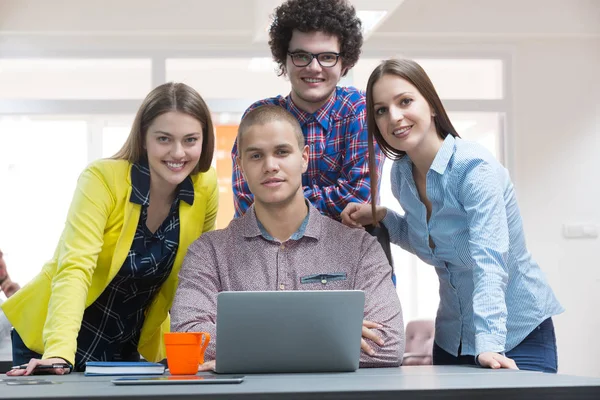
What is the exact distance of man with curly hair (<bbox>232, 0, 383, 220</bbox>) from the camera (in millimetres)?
2588

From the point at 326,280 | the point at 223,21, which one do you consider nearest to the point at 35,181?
the point at 223,21

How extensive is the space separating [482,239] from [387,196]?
5.44 m

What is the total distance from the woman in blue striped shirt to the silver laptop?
488 millimetres

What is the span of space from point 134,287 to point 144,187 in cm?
31

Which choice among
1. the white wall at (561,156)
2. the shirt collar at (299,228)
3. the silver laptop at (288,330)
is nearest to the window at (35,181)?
the white wall at (561,156)

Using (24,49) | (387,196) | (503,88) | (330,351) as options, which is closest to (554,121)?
(503,88)

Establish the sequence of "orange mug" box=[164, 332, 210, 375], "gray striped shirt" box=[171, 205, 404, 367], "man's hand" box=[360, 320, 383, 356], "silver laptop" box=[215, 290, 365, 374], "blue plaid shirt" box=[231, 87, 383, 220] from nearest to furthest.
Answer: "silver laptop" box=[215, 290, 365, 374] < "orange mug" box=[164, 332, 210, 375] < "man's hand" box=[360, 320, 383, 356] < "gray striped shirt" box=[171, 205, 404, 367] < "blue plaid shirt" box=[231, 87, 383, 220]

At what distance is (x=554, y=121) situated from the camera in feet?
22.9

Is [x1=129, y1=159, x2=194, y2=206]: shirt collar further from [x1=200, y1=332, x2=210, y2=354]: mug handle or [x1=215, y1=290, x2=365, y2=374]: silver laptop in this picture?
[x1=215, y1=290, x2=365, y2=374]: silver laptop

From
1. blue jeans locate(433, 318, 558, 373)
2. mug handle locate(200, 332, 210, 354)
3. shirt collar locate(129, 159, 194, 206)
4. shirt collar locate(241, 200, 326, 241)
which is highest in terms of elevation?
shirt collar locate(129, 159, 194, 206)

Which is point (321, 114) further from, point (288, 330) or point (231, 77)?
point (231, 77)

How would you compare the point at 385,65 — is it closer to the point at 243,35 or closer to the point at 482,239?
the point at 482,239

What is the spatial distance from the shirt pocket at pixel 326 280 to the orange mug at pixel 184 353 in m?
0.47

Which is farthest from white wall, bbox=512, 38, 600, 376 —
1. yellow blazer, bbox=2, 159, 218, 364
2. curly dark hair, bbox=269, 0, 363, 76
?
yellow blazer, bbox=2, 159, 218, 364
